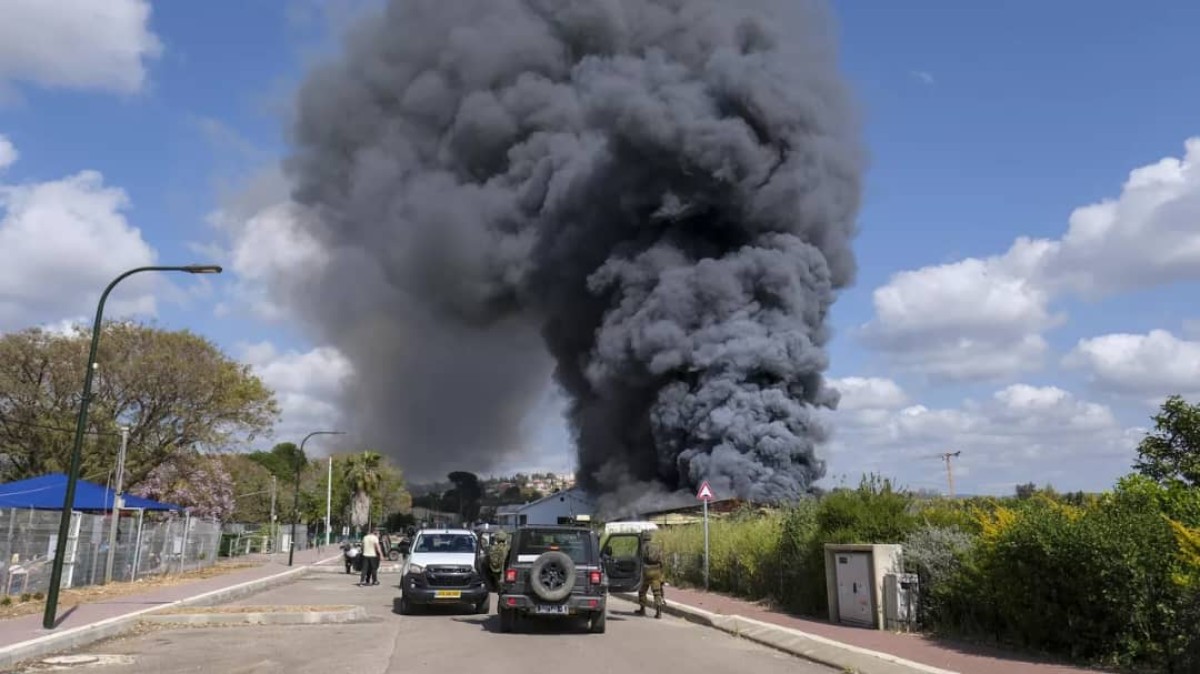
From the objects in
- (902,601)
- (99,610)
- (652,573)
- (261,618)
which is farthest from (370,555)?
(902,601)

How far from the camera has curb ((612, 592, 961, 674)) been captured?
9.20 meters

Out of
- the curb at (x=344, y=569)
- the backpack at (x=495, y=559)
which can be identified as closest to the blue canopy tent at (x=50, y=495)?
the curb at (x=344, y=569)

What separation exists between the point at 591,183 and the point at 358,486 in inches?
1330

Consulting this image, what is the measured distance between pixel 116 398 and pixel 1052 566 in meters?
38.5

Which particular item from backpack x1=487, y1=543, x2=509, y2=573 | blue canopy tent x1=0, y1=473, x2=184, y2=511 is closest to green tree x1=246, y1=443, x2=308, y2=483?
blue canopy tent x1=0, y1=473, x2=184, y2=511

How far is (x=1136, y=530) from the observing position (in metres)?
8.95

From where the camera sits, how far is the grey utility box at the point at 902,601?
12141 mm

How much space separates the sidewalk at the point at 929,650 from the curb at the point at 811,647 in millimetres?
257

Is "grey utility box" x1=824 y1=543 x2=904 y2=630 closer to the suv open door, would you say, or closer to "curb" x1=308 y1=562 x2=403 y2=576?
the suv open door

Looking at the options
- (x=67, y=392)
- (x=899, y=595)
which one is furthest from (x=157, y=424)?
(x=899, y=595)

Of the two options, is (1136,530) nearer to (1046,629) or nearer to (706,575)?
(1046,629)

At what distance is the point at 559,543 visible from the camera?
13.5 m

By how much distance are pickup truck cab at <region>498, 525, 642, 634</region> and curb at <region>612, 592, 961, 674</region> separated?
2.39 meters

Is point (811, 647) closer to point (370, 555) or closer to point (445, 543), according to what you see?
point (445, 543)
